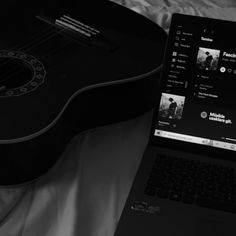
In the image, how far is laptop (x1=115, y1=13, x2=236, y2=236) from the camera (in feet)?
2.69

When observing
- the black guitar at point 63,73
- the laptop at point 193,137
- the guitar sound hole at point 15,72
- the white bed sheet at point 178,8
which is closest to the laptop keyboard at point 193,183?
the laptop at point 193,137

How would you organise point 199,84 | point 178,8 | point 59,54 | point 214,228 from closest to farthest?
point 214,228 < point 199,84 < point 59,54 < point 178,8

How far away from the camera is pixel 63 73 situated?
0.95 m

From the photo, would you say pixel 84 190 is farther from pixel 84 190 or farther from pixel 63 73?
pixel 63 73

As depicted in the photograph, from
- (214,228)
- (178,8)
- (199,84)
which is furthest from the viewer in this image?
(178,8)

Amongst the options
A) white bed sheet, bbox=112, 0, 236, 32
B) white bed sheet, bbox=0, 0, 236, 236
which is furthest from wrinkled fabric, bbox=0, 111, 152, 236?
white bed sheet, bbox=112, 0, 236, 32

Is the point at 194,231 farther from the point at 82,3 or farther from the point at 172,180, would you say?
the point at 82,3

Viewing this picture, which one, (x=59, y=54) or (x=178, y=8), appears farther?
(x=178, y=8)

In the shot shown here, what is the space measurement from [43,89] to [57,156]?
12 cm

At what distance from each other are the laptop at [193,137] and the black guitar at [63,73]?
4.1 inches

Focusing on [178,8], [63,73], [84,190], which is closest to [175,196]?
[84,190]

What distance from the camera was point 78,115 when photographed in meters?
0.95

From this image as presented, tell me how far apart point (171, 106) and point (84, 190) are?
221 millimetres

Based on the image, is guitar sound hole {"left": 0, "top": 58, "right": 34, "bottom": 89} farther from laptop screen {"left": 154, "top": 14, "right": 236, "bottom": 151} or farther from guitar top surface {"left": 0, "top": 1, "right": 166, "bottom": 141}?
laptop screen {"left": 154, "top": 14, "right": 236, "bottom": 151}
